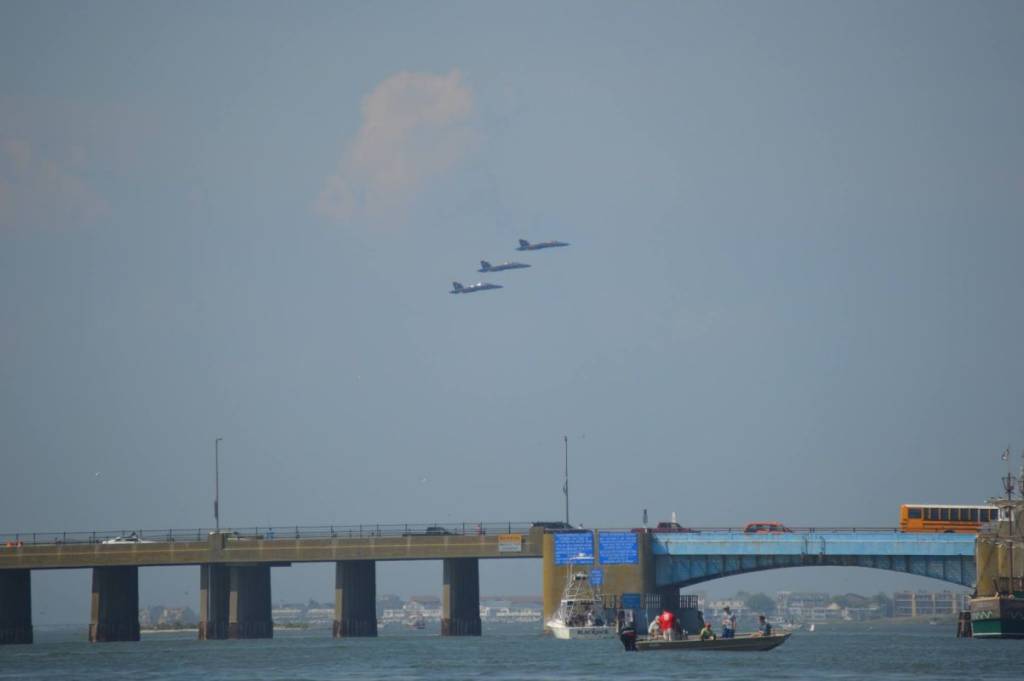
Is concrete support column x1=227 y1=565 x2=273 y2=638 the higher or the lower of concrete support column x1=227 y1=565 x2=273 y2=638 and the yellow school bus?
the lower

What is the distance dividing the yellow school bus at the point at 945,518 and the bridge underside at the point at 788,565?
3.52 meters

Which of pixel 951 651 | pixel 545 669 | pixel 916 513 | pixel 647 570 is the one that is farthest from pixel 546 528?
pixel 545 669

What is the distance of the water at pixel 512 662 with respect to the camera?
3819 inches

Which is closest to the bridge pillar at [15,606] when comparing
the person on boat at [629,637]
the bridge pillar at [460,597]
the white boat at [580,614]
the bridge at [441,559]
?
the bridge at [441,559]

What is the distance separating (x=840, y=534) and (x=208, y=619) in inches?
2304

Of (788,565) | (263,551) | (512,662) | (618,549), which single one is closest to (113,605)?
(263,551)

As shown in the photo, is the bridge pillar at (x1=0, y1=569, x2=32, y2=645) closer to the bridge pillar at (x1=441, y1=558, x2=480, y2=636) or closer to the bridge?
the bridge

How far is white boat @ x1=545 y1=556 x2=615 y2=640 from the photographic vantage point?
13775 cm

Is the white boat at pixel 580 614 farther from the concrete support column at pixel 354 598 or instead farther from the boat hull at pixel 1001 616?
the boat hull at pixel 1001 616

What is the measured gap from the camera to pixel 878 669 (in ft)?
333

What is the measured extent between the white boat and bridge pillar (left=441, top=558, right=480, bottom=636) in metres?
14.8

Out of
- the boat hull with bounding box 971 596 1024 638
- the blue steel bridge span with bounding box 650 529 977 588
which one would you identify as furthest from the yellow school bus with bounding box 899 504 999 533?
the boat hull with bounding box 971 596 1024 638

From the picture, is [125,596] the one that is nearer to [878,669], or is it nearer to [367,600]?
[367,600]

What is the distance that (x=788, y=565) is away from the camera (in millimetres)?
148375
